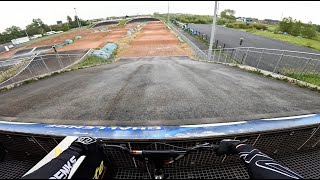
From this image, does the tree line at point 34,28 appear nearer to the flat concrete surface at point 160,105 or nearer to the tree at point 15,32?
the tree at point 15,32

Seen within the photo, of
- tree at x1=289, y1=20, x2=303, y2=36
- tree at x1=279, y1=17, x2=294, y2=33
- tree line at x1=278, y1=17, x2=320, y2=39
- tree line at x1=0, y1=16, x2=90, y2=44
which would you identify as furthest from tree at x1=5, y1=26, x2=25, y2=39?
tree at x1=289, y1=20, x2=303, y2=36

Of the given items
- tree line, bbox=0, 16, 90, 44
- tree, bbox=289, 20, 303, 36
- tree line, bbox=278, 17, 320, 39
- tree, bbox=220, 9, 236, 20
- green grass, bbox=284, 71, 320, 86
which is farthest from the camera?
tree, bbox=220, 9, 236, 20

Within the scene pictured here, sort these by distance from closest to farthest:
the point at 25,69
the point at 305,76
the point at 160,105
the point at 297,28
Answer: the point at 160,105, the point at 305,76, the point at 25,69, the point at 297,28

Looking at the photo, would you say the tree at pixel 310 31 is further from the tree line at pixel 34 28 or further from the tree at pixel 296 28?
the tree line at pixel 34 28

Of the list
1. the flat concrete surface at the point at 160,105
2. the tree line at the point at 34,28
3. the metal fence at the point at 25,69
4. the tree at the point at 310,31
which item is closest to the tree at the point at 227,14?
the tree at the point at 310,31

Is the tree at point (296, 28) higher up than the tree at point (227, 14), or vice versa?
the tree at point (227, 14)

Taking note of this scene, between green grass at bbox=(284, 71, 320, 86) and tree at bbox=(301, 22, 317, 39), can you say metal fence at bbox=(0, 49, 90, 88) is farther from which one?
tree at bbox=(301, 22, 317, 39)

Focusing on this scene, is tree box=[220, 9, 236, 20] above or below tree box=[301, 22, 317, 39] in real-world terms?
above

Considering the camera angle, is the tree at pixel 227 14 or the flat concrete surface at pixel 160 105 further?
the tree at pixel 227 14

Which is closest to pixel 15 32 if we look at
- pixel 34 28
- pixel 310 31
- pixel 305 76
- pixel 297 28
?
pixel 34 28

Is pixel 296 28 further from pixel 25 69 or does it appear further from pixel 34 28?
pixel 34 28

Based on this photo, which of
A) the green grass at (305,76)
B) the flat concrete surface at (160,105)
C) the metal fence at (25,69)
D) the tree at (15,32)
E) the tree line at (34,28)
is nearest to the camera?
the flat concrete surface at (160,105)

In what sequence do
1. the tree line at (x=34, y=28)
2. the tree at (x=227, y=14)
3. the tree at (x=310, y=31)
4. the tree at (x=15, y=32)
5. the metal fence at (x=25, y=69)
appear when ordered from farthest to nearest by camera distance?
1. the tree at (x=227, y=14)
2. the tree line at (x=34, y=28)
3. the tree at (x=15, y=32)
4. the tree at (x=310, y=31)
5. the metal fence at (x=25, y=69)

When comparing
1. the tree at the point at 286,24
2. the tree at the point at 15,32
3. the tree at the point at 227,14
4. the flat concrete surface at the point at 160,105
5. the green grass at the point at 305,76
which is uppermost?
the tree at the point at 227,14
